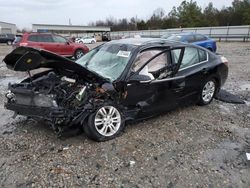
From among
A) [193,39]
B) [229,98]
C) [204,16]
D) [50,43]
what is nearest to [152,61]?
[229,98]

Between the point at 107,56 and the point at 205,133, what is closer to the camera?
the point at 205,133

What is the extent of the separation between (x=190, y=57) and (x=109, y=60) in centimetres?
169

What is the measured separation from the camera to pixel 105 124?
371 centimetres

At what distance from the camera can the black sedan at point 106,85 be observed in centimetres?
344

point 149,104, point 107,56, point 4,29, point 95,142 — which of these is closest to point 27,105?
point 95,142

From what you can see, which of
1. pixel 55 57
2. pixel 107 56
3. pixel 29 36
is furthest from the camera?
pixel 29 36

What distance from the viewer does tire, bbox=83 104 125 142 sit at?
3.55 metres

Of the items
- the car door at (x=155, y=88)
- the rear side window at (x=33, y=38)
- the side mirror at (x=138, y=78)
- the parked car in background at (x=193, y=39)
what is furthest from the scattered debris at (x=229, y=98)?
the rear side window at (x=33, y=38)

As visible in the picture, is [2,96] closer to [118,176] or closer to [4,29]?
[118,176]

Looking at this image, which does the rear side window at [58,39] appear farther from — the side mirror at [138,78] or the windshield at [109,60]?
the side mirror at [138,78]

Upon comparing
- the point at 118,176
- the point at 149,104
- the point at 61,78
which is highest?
the point at 61,78

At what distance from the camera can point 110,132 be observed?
3785 mm

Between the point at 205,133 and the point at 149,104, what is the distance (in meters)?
1.08

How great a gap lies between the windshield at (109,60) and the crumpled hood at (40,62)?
31 cm
